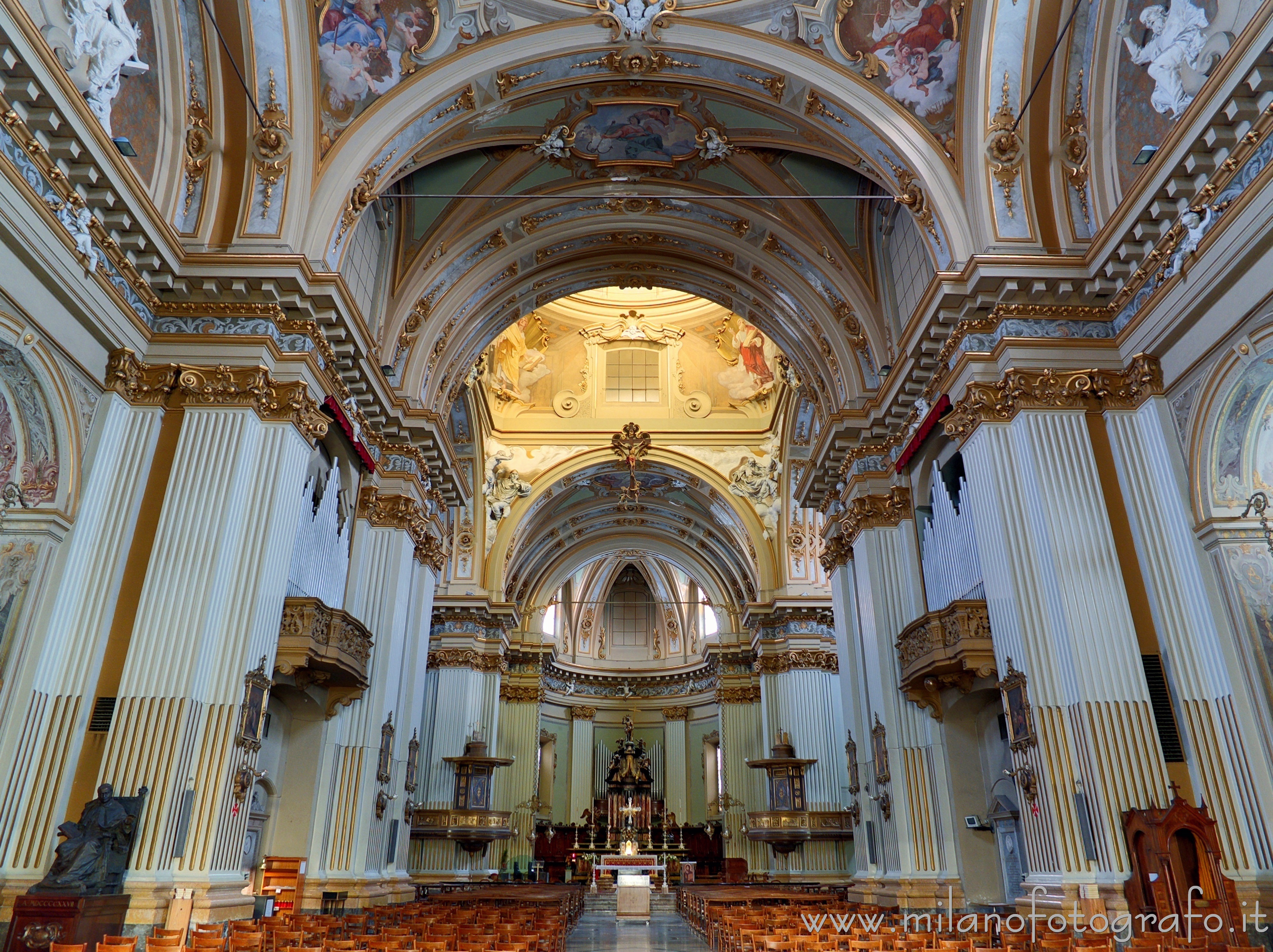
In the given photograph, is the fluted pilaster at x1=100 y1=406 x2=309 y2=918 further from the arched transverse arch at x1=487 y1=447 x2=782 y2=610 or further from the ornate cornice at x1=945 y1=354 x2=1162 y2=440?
the arched transverse arch at x1=487 y1=447 x2=782 y2=610

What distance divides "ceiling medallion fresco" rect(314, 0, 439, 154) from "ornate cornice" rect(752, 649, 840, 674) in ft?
66.9

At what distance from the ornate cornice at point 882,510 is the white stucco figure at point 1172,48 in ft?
22.3

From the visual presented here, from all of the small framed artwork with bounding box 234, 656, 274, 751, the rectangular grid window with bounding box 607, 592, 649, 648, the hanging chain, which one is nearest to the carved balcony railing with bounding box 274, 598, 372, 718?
the small framed artwork with bounding box 234, 656, 274, 751

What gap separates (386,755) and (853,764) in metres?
8.39

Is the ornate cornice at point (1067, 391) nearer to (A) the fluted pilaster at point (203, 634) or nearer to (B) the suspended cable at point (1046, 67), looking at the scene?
(B) the suspended cable at point (1046, 67)

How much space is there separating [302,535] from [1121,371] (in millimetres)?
10737

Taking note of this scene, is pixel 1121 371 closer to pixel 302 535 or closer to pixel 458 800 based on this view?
pixel 302 535

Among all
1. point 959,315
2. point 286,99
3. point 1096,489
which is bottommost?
point 1096,489

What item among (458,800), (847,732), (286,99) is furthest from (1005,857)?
(458,800)

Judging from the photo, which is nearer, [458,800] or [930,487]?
[930,487]

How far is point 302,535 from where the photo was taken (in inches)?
489

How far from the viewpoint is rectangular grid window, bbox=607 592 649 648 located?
4106cm

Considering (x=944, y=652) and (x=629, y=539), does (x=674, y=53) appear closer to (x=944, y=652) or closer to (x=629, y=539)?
(x=944, y=652)

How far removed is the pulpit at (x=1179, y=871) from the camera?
27.5 ft
